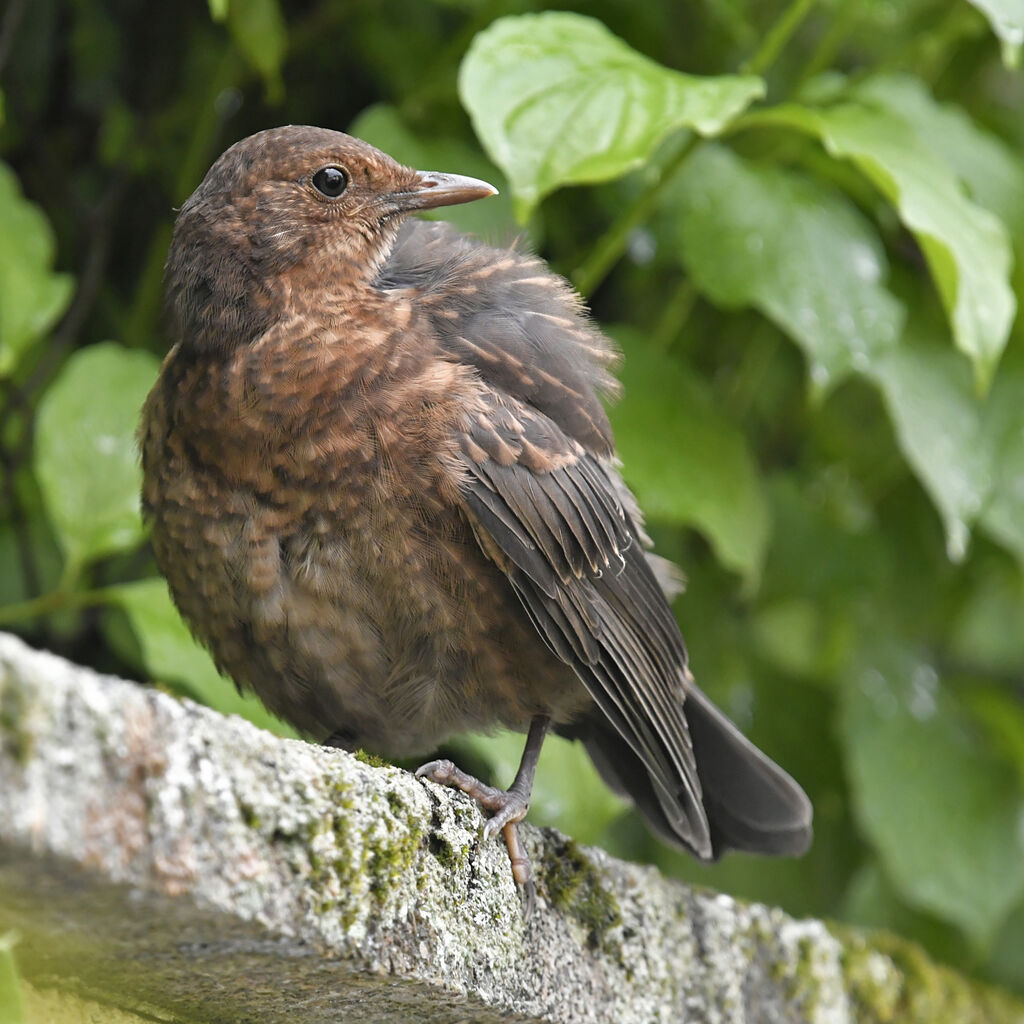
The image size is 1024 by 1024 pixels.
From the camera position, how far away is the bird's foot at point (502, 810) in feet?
5.41

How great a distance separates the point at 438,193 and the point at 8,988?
4.58 ft

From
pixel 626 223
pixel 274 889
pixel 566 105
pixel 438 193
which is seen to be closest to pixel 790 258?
pixel 626 223

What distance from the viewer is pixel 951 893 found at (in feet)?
8.54

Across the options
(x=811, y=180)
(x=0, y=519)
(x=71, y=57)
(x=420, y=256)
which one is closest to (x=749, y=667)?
(x=811, y=180)

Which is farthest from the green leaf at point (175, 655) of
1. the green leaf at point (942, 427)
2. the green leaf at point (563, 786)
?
the green leaf at point (942, 427)

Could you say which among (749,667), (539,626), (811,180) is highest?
(811,180)

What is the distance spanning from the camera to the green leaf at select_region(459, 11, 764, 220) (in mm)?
1990

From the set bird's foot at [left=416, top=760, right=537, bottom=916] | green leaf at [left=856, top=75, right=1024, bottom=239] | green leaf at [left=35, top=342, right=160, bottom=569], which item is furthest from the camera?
green leaf at [left=856, top=75, right=1024, bottom=239]

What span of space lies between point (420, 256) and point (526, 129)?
0.25 m

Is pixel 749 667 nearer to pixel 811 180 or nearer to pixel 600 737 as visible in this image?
pixel 600 737

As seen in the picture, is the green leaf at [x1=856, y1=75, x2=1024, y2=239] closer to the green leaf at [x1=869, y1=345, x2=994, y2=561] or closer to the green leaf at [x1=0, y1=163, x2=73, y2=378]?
the green leaf at [x1=869, y1=345, x2=994, y2=561]

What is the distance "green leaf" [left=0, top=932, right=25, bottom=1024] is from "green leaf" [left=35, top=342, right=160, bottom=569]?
3.91ft

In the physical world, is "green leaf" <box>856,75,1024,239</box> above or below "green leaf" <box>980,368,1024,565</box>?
above

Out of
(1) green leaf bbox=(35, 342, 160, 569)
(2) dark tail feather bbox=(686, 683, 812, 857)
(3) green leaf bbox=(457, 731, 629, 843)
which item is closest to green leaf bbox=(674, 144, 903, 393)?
(2) dark tail feather bbox=(686, 683, 812, 857)
